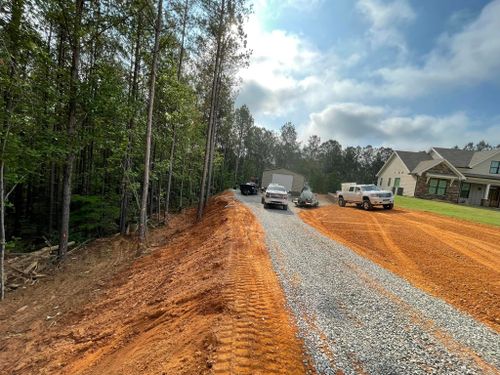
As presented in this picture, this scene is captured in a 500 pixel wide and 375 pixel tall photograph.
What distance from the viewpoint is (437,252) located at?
877 centimetres

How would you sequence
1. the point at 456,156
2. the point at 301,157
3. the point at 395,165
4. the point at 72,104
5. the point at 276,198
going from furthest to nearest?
the point at 301,157 < the point at 395,165 < the point at 456,156 < the point at 276,198 < the point at 72,104

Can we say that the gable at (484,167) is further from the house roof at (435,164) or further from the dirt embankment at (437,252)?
the dirt embankment at (437,252)

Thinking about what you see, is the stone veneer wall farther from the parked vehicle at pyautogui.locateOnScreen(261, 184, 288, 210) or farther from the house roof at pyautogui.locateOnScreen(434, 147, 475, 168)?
the parked vehicle at pyautogui.locateOnScreen(261, 184, 288, 210)

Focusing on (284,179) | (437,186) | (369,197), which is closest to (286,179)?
(284,179)

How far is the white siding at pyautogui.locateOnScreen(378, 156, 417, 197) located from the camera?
2924cm

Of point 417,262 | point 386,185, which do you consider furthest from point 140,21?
point 386,185

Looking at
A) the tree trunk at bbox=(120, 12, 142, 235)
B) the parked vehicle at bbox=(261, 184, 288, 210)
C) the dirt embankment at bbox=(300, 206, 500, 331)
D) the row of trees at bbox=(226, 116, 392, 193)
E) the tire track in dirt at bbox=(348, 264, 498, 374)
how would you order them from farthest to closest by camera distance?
1. the row of trees at bbox=(226, 116, 392, 193)
2. the parked vehicle at bbox=(261, 184, 288, 210)
3. the tree trunk at bbox=(120, 12, 142, 235)
4. the dirt embankment at bbox=(300, 206, 500, 331)
5. the tire track in dirt at bbox=(348, 264, 498, 374)

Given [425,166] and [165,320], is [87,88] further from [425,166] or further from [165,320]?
[425,166]

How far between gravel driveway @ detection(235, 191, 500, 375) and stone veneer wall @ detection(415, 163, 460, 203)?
26.0m

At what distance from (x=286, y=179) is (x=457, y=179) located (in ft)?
67.9

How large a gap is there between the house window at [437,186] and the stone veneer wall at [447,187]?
0.32 meters

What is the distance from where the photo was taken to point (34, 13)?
311 inches

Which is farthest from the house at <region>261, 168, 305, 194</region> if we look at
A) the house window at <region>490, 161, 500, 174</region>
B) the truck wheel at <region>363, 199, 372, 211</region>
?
the house window at <region>490, 161, 500, 174</region>

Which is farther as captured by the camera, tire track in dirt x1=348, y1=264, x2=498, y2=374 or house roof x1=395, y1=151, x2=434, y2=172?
house roof x1=395, y1=151, x2=434, y2=172
